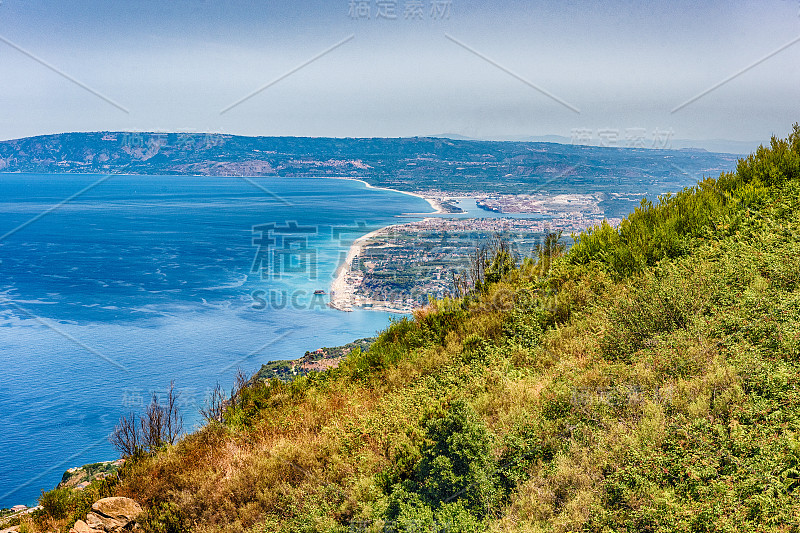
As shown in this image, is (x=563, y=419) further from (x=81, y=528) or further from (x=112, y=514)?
(x=81, y=528)

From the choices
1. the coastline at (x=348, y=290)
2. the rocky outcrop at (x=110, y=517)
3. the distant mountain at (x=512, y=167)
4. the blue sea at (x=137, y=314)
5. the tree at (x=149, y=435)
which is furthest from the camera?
the distant mountain at (x=512, y=167)

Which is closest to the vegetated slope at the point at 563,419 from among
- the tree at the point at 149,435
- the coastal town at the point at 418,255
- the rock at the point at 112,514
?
the rock at the point at 112,514

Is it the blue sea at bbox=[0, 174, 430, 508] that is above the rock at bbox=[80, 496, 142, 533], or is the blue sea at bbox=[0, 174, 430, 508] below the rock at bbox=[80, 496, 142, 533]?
below

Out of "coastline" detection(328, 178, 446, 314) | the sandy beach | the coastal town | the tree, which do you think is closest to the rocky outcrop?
the tree

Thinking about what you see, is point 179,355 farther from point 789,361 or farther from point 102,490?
point 789,361

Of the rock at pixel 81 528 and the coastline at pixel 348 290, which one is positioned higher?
the rock at pixel 81 528

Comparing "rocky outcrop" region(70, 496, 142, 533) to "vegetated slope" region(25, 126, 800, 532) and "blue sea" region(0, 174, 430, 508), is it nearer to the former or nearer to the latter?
"vegetated slope" region(25, 126, 800, 532)

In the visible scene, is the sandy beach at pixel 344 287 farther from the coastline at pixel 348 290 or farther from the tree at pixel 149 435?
the tree at pixel 149 435
